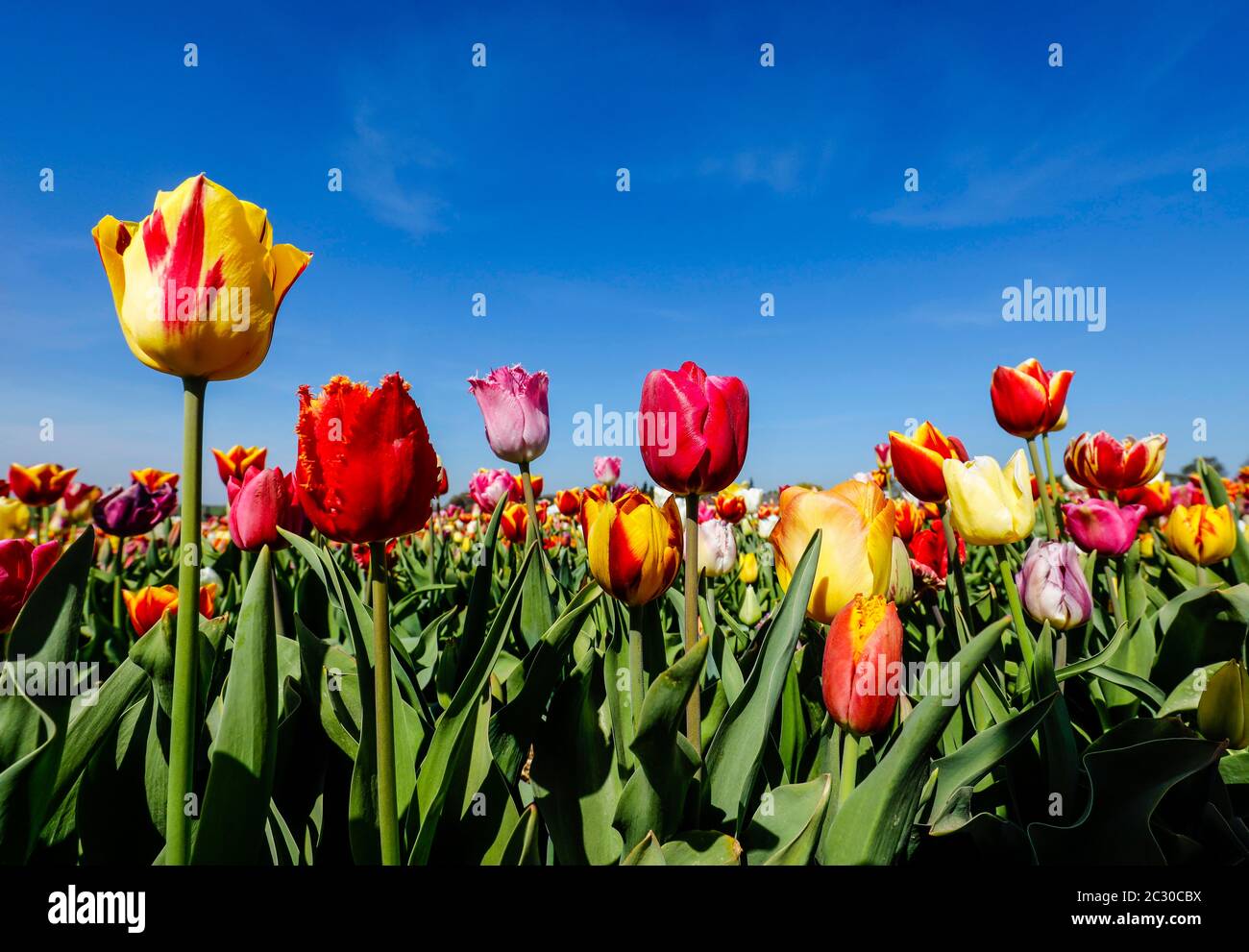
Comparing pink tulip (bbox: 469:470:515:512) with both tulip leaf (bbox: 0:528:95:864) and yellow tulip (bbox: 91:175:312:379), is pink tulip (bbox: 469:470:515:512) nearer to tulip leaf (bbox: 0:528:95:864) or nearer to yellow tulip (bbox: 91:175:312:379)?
tulip leaf (bbox: 0:528:95:864)

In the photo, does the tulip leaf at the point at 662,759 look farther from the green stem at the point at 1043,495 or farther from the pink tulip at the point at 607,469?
the pink tulip at the point at 607,469

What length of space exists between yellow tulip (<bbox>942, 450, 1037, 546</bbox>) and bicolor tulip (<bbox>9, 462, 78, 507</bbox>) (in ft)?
15.6

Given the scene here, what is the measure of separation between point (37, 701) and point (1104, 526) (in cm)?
265

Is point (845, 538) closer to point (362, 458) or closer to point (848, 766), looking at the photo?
point (848, 766)

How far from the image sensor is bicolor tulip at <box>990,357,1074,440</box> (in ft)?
7.95

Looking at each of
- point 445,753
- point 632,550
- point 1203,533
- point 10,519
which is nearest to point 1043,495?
point 1203,533

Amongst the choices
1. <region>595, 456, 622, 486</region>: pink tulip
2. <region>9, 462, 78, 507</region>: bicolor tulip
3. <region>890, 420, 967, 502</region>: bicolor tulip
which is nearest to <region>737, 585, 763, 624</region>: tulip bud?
<region>890, 420, 967, 502</region>: bicolor tulip

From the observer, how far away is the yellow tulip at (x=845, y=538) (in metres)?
1.17

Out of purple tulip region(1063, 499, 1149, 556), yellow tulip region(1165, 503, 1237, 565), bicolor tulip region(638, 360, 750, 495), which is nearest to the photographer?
bicolor tulip region(638, 360, 750, 495)

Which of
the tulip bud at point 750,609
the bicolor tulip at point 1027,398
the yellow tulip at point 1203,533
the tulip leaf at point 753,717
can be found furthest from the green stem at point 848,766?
the yellow tulip at point 1203,533

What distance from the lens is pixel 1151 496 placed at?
11.5 ft
